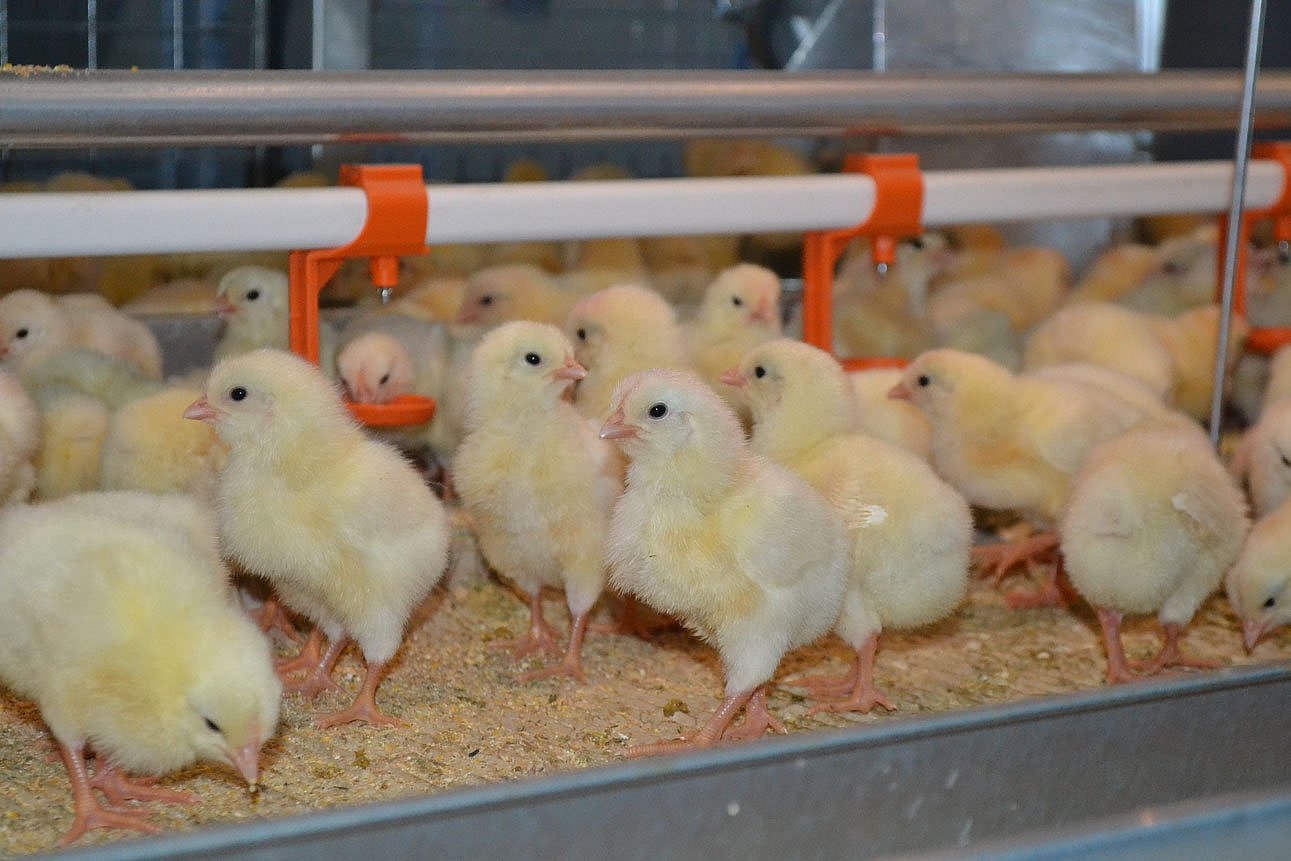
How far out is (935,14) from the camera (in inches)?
181

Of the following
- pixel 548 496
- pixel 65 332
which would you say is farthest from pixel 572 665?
pixel 65 332

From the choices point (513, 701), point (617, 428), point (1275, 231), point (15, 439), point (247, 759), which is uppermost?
point (1275, 231)

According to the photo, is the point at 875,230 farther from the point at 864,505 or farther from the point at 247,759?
the point at 247,759

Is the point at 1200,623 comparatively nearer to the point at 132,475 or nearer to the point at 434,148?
the point at 132,475

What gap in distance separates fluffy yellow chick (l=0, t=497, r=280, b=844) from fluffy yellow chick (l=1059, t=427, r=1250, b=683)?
1.38m

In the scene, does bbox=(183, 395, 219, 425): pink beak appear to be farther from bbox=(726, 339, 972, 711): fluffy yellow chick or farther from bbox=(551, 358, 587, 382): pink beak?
bbox=(726, 339, 972, 711): fluffy yellow chick

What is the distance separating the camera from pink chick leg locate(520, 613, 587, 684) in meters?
2.51

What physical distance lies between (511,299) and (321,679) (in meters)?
1.31

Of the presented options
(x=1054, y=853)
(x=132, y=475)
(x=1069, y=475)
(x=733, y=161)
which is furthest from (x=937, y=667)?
(x=733, y=161)

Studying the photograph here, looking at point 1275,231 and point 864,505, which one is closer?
point 864,505

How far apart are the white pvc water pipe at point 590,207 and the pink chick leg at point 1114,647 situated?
3.02ft

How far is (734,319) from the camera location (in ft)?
10.6

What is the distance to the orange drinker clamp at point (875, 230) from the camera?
304 centimetres

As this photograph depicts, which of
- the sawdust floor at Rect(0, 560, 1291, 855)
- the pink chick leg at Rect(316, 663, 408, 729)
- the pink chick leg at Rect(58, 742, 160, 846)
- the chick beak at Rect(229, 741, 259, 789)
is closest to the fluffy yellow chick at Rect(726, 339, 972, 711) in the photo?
the sawdust floor at Rect(0, 560, 1291, 855)
